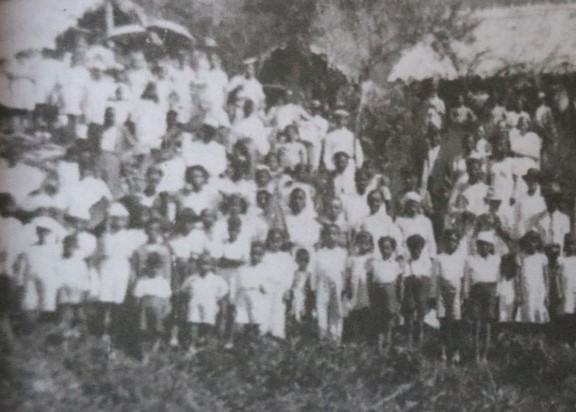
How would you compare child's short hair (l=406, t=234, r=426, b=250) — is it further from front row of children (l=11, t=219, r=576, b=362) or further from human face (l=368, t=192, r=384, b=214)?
human face (l=368, t=192, r=384, b=214)

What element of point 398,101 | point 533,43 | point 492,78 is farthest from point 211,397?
point 533,43

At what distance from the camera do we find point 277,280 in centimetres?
404

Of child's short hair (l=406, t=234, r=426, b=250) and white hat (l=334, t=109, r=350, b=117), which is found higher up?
white hat (l=334, t=109, r=350, b=117)

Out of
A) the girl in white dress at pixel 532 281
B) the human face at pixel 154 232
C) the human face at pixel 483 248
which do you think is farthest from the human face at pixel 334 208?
the girl in white dress at pixel 532 281

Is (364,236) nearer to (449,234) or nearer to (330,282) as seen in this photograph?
(330,282)

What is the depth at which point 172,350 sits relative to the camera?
12.9 feet

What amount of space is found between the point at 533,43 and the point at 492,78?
12.5 inches

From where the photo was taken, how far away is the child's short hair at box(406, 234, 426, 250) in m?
4.15

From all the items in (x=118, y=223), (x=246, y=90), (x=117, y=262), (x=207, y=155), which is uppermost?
(x=246, y=90)

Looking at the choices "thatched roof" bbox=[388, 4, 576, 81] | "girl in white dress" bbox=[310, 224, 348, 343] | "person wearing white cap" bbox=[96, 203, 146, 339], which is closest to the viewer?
"person wearing white cap" bbox=[96, 203, 146, 339]

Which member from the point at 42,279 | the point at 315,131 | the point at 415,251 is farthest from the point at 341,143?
the point at 42,279

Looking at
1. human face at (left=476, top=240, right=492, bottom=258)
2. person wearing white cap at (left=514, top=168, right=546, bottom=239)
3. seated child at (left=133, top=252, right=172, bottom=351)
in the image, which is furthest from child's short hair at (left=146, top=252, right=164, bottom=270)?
person wearing white cap at (left=514, top=168, right=546, bottom=239)

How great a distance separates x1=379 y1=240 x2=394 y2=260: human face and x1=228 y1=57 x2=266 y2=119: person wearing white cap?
3.47 feet

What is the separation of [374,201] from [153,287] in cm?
135
